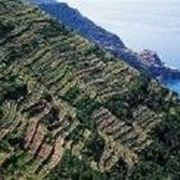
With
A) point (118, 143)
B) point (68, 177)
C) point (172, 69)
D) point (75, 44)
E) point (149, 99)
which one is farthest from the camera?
point (172, 69)

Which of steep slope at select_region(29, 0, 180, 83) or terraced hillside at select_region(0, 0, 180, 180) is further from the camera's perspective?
steep slope at select_region(29, 0, 180, 83)

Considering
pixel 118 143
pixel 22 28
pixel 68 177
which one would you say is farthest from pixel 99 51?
pixel 68 177

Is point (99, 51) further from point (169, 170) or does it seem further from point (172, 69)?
point (172, 69)

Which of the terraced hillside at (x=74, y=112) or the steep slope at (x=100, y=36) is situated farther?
the steep slope at (x=100, y=36)

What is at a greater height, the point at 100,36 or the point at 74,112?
the point at 74,112

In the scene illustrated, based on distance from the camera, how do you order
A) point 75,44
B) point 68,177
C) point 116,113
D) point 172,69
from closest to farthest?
point 68,177, point 116,113, point 75,44, point 172,69
